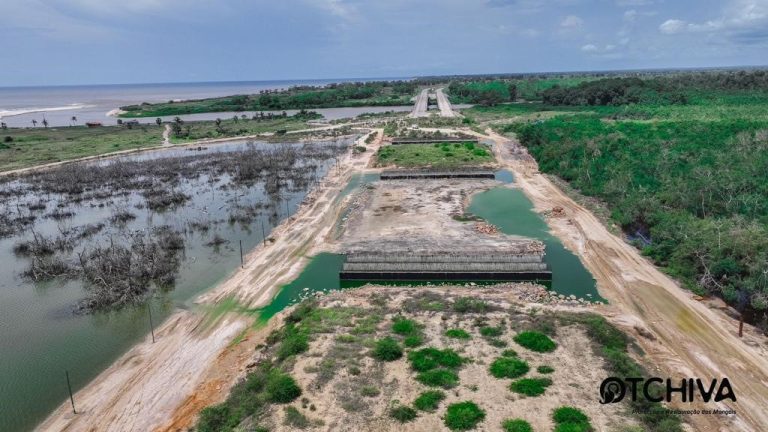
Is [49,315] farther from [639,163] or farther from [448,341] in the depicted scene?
[639,163]

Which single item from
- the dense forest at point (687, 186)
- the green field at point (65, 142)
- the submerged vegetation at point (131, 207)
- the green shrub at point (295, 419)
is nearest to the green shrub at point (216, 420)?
the green shrub at point (295, 419)

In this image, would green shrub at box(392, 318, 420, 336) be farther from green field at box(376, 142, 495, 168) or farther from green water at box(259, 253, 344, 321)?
green field at box(376, 142, 495, 168)

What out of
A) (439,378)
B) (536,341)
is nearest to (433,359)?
(439,378)

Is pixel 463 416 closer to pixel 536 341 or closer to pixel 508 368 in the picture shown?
pixel 508 368

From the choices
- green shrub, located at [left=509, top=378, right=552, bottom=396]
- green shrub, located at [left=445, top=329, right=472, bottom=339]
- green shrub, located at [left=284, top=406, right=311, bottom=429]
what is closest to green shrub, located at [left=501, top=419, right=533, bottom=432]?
green shrub, located at [left=509, top=378, right=552, bottom=396]

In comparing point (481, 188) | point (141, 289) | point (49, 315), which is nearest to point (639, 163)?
point (481, 188)

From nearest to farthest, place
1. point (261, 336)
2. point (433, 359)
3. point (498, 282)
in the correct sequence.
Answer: point (433, 359), point (261, 336), point (498, 282)

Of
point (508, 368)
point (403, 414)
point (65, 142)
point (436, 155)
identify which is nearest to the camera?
point (403, 414)
